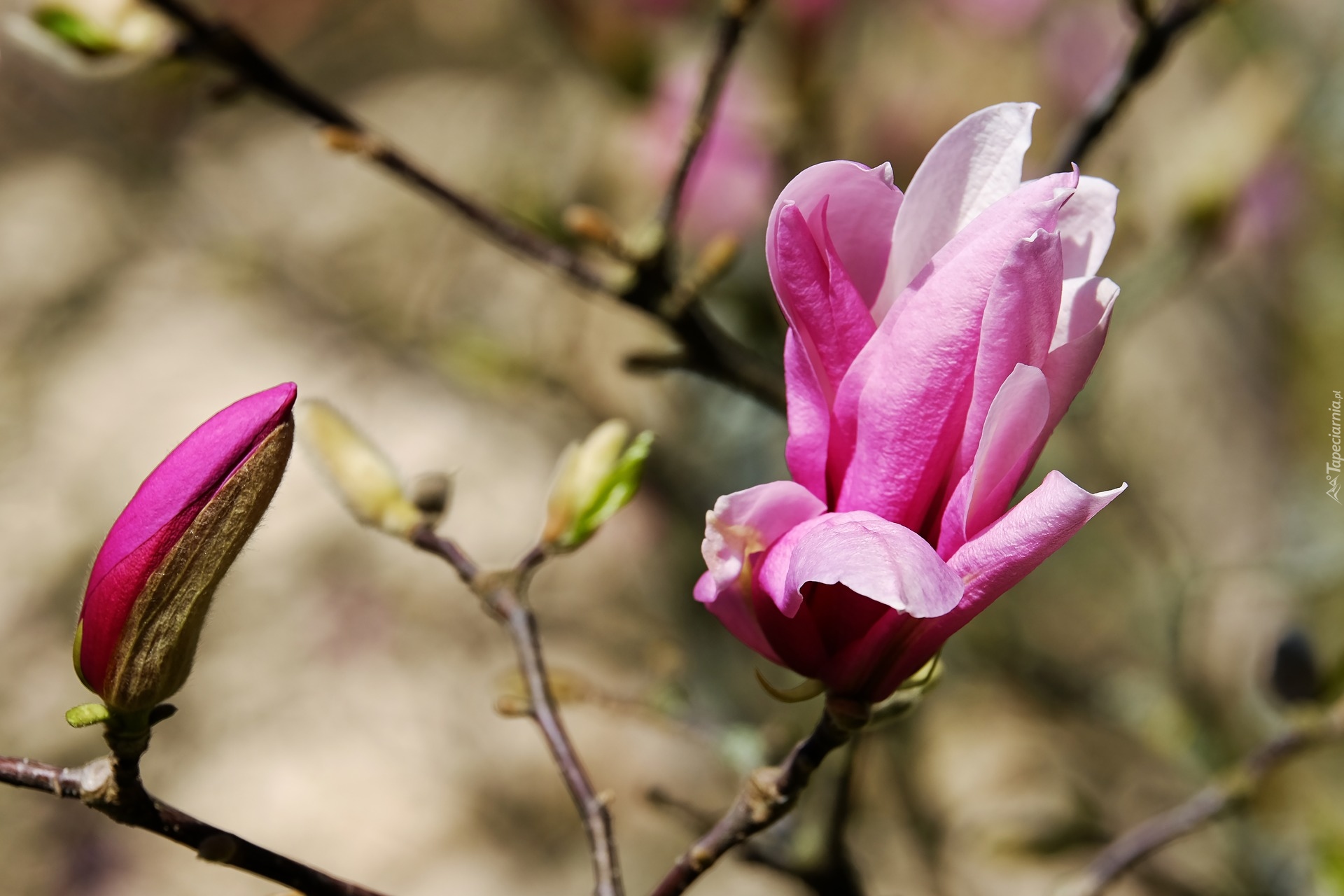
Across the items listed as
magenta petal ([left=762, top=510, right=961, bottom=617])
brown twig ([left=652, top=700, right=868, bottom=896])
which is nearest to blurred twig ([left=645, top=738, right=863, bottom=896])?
brown twig ([left=652, top=700, right=868, bottom=896])

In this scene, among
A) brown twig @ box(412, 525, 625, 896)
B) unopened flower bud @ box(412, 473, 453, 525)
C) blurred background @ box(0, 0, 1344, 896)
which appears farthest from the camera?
blurred background @ box(0, 0, 1344, 896)

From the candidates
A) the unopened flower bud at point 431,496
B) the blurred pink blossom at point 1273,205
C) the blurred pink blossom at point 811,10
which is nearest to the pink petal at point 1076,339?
the unopened flower bud at point 431,496

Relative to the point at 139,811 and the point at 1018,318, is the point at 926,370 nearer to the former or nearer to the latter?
the point at 1018,318

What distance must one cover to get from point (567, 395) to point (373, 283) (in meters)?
1.25

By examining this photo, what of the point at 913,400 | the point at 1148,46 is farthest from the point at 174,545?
the point at 1148,46

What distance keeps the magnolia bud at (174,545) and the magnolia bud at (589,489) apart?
0.57 feet

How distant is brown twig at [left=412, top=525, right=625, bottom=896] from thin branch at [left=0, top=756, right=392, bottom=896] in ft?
0.42

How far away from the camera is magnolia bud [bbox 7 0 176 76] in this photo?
66cm

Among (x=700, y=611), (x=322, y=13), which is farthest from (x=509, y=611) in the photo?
(x=322, y=13)

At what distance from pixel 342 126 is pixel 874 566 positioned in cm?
52

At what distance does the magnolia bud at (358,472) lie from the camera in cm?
58

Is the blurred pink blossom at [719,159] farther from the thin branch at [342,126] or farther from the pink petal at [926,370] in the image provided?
the pink petal at [926,370]

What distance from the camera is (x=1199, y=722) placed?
1160mm

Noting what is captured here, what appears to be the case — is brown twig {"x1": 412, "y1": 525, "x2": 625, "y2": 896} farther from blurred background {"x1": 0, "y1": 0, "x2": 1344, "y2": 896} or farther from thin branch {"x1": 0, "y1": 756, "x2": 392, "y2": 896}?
blurred background {"x1": 0, "y1": 0, "x2": 1344, "y2": 896}
